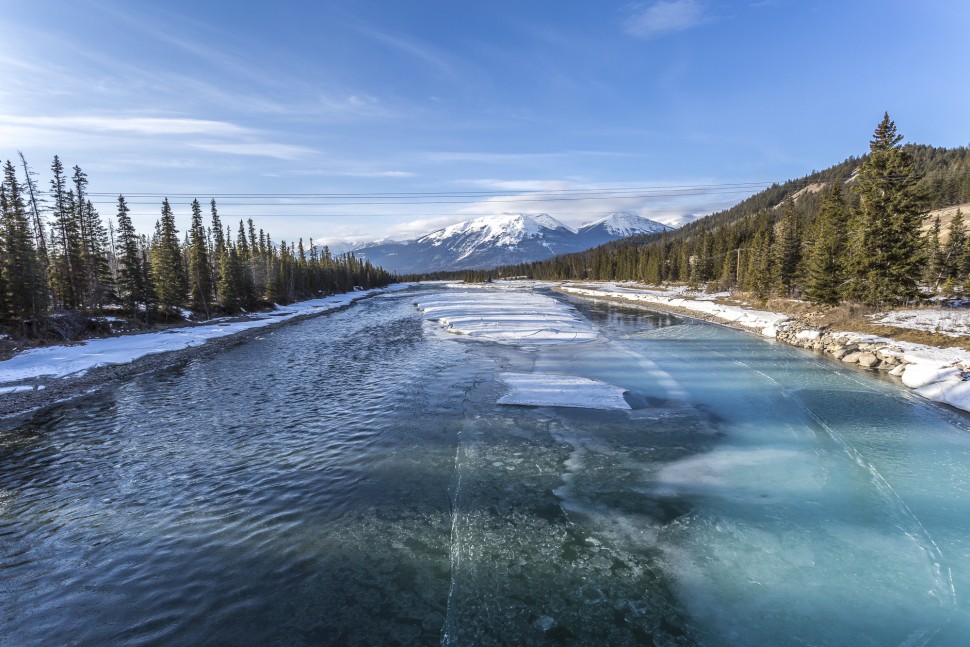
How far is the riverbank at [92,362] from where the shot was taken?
17.7 metres

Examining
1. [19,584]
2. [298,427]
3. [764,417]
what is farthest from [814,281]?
[19,584]

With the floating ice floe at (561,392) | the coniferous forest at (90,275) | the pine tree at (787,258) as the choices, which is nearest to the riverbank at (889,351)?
the pine tree at (787,258)

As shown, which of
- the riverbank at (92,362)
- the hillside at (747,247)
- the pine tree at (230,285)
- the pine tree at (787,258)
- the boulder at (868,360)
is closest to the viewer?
the riverbank at (92,362)

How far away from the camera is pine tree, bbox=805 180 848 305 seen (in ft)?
111

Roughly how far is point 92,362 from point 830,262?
53.3 meters

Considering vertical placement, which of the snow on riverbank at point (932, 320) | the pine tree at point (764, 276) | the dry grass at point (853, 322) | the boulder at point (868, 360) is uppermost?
the pine tree at point (764, 276)

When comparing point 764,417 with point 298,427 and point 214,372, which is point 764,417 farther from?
point 214,372

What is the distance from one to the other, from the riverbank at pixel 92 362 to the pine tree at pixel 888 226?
47351mm

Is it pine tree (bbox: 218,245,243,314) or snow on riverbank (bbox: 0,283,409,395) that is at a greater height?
pine tree (bbox: 218,245,243,314)

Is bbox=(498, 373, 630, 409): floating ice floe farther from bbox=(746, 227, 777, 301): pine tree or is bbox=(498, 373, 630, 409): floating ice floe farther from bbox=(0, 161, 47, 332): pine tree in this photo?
bbox=(746, 227, 777, 301): pine tree

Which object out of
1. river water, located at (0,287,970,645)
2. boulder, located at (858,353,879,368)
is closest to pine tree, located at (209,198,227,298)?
river water, located at (0,287,970,645)

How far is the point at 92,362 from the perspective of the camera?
914 inches

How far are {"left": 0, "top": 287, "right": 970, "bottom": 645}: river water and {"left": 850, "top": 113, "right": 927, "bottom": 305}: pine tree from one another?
19.0 m

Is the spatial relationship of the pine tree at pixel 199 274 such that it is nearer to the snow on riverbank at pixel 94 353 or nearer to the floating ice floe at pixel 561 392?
the snow on riverbank at pixel 94 353
